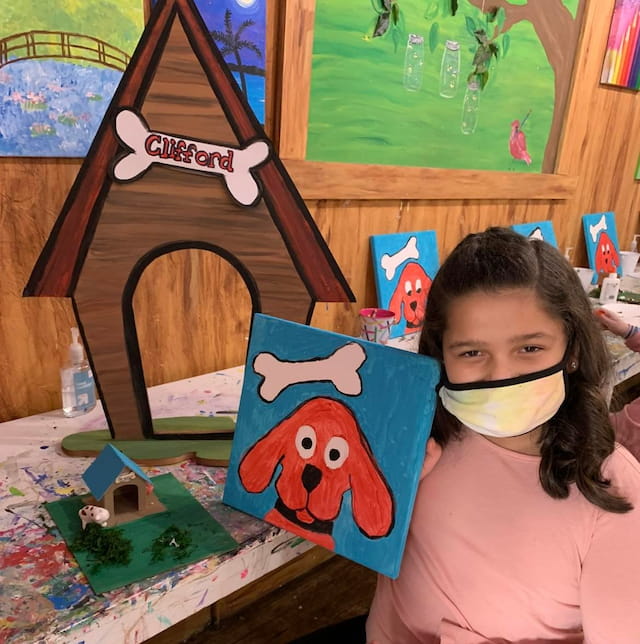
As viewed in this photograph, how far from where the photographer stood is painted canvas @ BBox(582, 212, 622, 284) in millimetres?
2645

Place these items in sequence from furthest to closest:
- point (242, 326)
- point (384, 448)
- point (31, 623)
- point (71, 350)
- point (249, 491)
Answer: point (242, 326) → point (71, 350) → point (249, 491) → point (384, 448) → point (31, 623)

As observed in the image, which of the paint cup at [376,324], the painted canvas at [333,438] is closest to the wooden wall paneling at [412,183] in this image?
the paint cup at [376,324]

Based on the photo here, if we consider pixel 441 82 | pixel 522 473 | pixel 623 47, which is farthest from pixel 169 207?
pixel 623 47

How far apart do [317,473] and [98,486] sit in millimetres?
339

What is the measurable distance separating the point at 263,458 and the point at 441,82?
1.36 meters

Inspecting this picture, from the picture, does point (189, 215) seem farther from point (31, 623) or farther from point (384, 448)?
point (31, 623)

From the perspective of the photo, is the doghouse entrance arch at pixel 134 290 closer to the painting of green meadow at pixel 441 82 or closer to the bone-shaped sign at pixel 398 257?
the painting of green meadow at pixel 441 82

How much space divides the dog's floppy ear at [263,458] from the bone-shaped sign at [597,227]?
7.49 feet

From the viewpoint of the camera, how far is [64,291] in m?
0.96

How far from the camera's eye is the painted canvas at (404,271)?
5.86 feet

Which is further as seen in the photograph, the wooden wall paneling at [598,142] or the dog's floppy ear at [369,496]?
the wooden wall paneling at [598,142]

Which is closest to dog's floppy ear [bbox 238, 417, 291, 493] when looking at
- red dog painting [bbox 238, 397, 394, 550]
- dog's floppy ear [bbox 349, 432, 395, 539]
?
red dog painting [bbox 238, 397, 394, 550]

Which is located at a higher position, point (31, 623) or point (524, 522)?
point (524, 522)

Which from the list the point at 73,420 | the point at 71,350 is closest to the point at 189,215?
the point at 71,350
